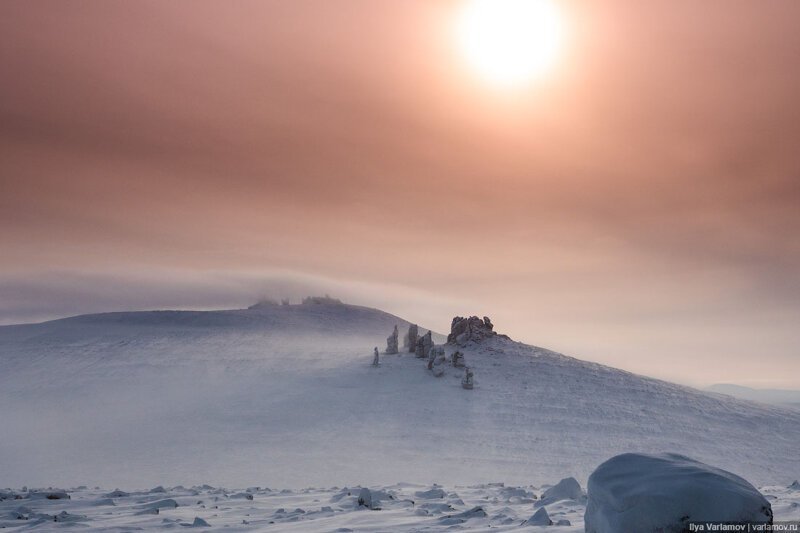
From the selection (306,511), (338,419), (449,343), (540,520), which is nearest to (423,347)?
(449,343)

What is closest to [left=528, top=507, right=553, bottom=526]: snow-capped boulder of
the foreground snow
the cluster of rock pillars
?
the foreground snow

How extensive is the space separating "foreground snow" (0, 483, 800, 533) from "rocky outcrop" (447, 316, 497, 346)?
35500 millimetres

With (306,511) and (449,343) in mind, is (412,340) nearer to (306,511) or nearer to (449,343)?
(449,343)

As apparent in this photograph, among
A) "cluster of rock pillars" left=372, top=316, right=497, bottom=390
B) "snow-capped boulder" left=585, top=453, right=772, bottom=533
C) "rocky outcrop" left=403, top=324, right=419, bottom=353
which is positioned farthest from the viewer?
"rocky outcrop" left=403, top=324, right=419, bottom=353

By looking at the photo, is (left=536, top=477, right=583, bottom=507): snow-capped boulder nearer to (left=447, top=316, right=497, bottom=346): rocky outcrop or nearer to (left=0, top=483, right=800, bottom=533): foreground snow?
(left=0, top=483, right=800, bottom=533): foreground snow

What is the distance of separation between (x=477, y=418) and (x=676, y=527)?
29233 mm

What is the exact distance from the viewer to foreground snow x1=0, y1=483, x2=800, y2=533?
9.79 metres

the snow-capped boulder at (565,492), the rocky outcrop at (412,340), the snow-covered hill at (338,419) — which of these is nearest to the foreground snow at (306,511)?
the snow-capped boulder at (565,492)

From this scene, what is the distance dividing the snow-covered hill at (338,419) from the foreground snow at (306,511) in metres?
9.63

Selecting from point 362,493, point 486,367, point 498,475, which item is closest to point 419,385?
point 486,367

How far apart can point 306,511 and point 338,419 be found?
23.5 metres

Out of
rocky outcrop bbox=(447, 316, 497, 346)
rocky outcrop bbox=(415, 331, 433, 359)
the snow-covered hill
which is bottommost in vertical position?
the snow-covered hill

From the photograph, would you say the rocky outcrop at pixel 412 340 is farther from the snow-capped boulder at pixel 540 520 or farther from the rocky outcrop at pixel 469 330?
the snow-capped boulder at pixel 540 520

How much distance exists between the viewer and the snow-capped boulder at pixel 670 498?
19.9 ft
